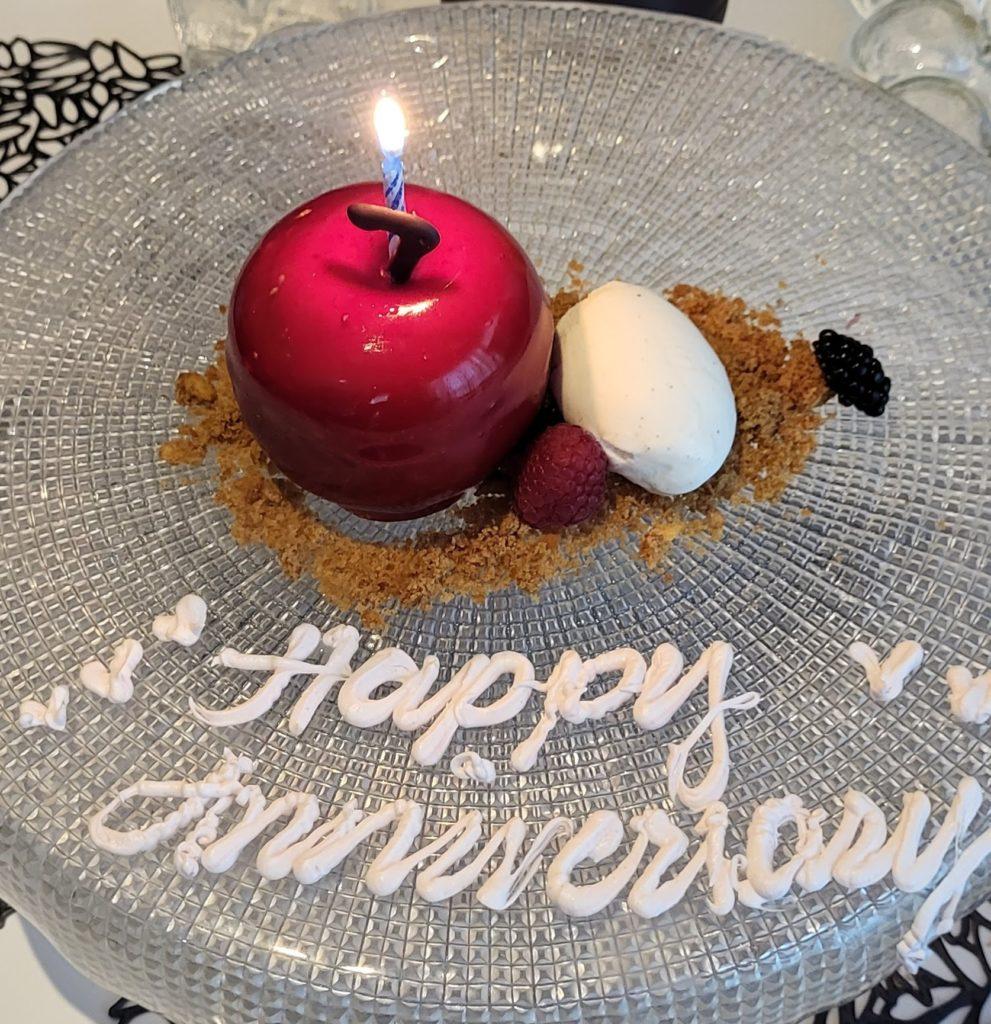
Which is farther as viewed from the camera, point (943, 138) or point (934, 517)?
point (943, 138)

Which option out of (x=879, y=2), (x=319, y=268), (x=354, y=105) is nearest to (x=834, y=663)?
(x=319, y=268)

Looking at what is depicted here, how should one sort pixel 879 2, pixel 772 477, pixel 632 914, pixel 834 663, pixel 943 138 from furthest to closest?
1. pixel 879 2
2. pixel 943 138
3. pixel 772 477
4. pixel 834 663
5. pixel 632 914

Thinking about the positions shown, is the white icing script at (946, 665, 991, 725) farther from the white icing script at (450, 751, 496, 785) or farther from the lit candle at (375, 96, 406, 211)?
the lit candle at (375, 96, 406, 211)

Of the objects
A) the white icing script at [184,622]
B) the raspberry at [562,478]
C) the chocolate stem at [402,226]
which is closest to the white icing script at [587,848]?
the white icing script at [184,622]

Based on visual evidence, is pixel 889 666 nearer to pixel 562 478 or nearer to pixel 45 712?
pixel 562 478

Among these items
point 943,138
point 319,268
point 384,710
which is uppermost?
point 943,138

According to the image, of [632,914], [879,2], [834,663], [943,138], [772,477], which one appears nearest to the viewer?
[632,914]

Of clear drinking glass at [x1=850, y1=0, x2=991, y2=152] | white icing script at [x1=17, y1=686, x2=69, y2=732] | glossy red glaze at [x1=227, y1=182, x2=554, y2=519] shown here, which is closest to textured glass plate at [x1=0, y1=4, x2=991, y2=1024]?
white icing script at [x1=17, y1=686, x2=69, y2=732]

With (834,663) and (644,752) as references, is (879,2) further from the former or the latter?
(644,752)
